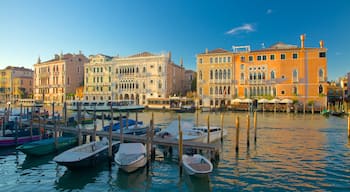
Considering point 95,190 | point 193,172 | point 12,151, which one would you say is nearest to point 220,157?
point 193,172

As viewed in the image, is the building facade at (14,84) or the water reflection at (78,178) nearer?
the water reflection at (78,178)

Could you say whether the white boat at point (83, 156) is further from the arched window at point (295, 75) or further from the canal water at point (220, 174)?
the arched window at point (295, 75)

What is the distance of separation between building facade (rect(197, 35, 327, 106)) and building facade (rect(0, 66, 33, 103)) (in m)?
44.9

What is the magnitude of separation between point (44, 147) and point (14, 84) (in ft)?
198

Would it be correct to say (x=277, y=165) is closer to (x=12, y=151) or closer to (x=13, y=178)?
(x=13, y=178)

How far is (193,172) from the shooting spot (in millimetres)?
8047

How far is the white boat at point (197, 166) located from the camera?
8.02m

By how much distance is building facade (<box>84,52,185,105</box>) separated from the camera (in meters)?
43.7

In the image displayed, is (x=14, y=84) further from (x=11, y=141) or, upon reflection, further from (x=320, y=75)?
(x=320, y=75)

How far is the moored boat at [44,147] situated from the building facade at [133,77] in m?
30.9

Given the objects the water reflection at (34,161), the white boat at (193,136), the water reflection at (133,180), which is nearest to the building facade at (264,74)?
the white boat at (193,136)

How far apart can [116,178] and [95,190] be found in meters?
1.03

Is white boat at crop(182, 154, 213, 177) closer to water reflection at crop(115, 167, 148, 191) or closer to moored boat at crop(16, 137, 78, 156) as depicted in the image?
water reflection at crop(115, 167, 148, 191)

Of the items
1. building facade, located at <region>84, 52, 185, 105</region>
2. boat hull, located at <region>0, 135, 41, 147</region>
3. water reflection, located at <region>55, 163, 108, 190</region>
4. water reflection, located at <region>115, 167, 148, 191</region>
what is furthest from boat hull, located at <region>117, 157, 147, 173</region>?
building facade, located at <region>84, 52, 185, 105</region>
